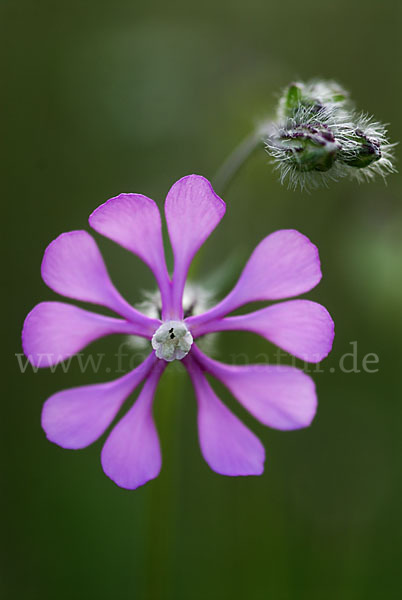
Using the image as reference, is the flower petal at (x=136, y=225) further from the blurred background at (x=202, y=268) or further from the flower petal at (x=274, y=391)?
the blurred background at (x=202, y=268)

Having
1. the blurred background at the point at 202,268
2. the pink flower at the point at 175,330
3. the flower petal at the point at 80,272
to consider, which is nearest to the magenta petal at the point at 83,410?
the pink flower at the point at 175,330

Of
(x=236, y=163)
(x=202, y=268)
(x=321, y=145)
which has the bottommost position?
(x=321, y=145)

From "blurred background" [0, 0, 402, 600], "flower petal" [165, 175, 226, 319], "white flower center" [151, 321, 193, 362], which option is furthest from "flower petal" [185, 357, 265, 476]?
"blurred background" [0, 0, 402, 600]

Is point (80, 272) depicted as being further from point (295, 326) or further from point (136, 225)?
point (295, 326)

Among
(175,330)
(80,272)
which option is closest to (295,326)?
(175,330)

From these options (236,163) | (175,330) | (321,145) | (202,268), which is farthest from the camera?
(202,268)

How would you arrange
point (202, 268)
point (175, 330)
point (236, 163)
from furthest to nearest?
point (202, 268) < point (236, 163) < point (175, 330)
